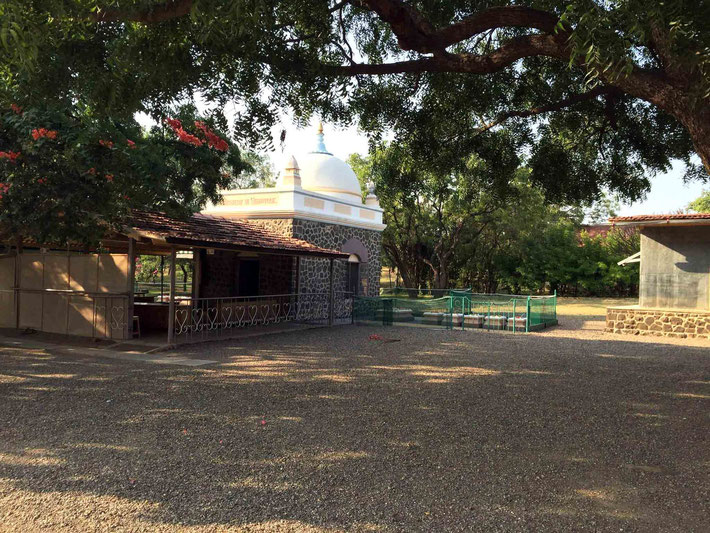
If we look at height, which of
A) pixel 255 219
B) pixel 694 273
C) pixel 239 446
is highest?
pixel 255 219

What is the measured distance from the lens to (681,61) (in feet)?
15.0

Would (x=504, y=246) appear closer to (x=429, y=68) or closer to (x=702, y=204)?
(x=702, y=204)

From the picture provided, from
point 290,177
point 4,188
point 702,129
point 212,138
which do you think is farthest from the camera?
point 290,177

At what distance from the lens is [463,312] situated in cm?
1675

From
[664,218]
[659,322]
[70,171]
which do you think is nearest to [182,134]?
[70,171]

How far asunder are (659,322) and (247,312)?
11.5 meters

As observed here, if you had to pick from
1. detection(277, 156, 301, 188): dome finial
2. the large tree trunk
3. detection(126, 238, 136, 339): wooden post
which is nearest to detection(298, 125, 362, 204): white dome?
detection(277, 156, 301, 188): dome finial

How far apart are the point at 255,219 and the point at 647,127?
11.9 meters

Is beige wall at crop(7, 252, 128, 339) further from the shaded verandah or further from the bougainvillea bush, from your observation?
the bougainvillea bush

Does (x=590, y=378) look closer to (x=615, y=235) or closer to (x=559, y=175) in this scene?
(x=559, y=175)

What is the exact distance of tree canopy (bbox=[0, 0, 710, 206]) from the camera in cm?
459

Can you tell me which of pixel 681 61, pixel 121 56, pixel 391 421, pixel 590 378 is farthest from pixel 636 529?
pixel 121 56

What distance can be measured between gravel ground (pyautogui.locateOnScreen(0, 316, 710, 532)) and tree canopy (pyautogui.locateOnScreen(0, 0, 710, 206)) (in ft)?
9.49

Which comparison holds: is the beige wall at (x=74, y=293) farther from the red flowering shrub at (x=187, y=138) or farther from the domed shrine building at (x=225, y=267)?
the red flowering shrub at (x=187, y=138)
